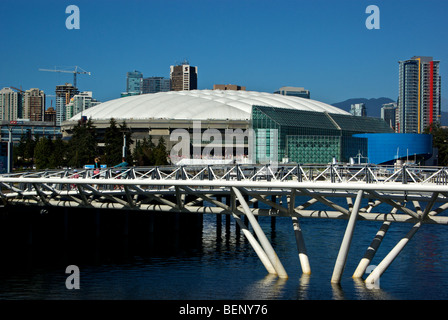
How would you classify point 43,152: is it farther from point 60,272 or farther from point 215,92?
point 60,272

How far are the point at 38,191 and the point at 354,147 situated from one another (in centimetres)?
10772

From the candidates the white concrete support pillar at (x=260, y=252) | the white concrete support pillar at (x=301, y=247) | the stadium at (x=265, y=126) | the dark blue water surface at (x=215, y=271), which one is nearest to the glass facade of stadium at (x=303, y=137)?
the stadium at (x=265, y=126)

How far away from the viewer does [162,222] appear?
184 feet

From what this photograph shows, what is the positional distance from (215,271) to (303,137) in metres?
95.4

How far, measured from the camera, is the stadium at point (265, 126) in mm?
130875

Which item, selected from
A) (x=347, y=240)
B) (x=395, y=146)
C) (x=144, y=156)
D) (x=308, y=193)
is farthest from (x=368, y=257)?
(x=395, y=146)

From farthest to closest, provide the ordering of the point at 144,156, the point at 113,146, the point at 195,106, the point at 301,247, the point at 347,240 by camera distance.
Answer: the point at 195,106 < the point at 144,156 < the point at 113,146 < the point at 301,247 < the point at 347,240

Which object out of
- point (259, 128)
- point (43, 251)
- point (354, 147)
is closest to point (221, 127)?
point (259, 128)

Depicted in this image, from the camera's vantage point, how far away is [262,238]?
109 ft

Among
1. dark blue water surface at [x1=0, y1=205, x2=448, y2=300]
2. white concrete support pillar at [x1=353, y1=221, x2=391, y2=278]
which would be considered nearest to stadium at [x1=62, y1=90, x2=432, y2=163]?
dark blue water surface at [x1=0, y1=205, x2=448, y2=300]

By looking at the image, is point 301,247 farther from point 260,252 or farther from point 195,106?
point 195,106

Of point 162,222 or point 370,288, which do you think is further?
point 162,222

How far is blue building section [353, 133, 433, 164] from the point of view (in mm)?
139875

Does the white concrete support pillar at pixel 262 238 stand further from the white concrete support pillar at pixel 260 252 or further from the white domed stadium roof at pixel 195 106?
the white domed stadium roof at pixel 195 106
